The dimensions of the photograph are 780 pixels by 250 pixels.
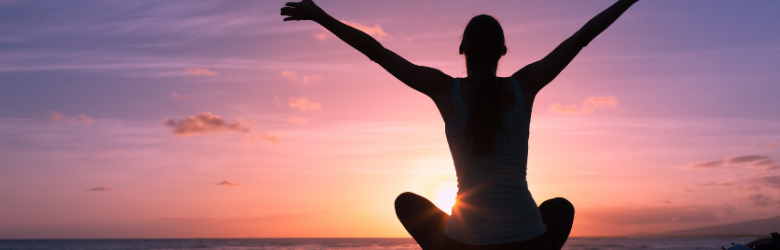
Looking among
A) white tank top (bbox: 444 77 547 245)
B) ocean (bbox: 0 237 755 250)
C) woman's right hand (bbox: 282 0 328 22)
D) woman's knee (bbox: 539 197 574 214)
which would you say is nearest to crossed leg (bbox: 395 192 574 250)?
woman's knee (bbox: 539 197 574 214)

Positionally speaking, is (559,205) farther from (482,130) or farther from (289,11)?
(289,11)

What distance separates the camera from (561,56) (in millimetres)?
1710

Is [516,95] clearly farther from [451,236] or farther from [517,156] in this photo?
[451,236]

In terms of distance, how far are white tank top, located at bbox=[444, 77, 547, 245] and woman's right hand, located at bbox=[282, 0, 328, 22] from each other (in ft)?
1.52

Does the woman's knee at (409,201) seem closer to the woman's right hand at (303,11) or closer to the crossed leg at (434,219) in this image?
the crossed leg at (434,219)

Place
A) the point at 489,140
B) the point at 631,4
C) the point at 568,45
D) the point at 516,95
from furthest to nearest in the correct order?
the point at 631,4, the point at 568,45, the point at 516,95, the point at 489,140

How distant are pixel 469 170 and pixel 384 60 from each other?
15.6 inches

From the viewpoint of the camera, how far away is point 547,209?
1.79 m

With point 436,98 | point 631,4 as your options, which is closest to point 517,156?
point 436,98

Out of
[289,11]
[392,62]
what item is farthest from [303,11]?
[392,62]

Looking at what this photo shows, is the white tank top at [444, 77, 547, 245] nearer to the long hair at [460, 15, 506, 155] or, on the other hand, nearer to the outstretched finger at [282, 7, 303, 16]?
the long hair at [460, 15, 506, 155]

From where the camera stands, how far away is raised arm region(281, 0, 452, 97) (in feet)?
4.99

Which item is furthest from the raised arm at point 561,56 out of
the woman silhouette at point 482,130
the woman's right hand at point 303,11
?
the woman's right hand at point 303,11

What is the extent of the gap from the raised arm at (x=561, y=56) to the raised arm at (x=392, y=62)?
27 centimetres
